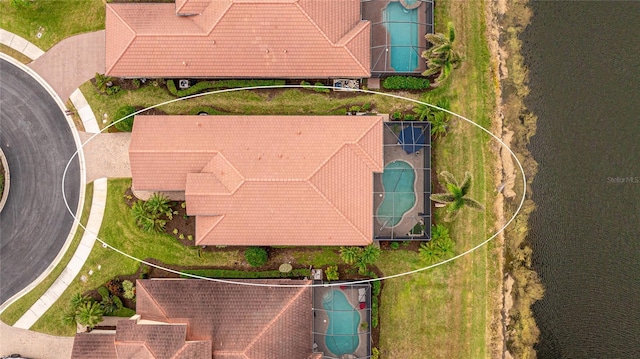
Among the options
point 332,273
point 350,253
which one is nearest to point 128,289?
point 332,273

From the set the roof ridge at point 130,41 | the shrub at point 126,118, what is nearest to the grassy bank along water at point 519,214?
the roof ridge at point 130,41

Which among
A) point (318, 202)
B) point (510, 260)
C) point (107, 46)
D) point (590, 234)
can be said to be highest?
point (107, 46)

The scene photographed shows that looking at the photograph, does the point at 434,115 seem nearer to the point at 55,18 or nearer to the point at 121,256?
the point at 121,256

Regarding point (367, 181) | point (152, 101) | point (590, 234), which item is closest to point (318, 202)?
point (367, 181)

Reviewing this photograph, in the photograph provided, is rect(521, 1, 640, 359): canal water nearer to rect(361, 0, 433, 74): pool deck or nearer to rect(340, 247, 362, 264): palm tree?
rect(361, 0, 433, 74): pool deck

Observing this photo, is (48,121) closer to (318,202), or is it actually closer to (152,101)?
(152,101)

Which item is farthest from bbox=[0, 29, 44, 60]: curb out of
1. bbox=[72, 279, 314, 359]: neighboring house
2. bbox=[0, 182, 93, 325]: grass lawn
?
bbox=[72, 279, 314, 359]: neighboring house
